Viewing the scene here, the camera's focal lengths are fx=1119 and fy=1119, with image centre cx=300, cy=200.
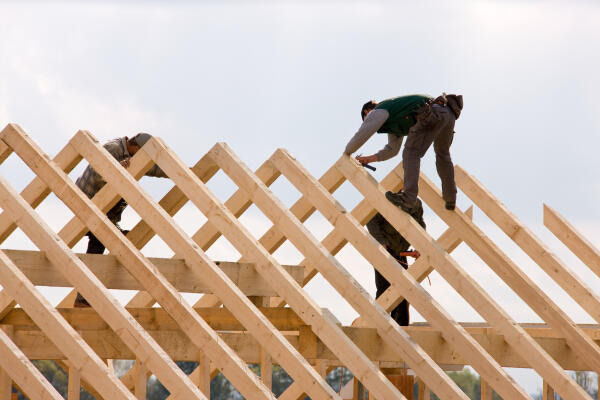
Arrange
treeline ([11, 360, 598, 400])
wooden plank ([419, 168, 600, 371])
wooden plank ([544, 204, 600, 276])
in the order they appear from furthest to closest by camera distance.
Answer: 1. treeline ([11, 360, 598, 400])
2. wooden plank ([544, 204, 600, 276])
3. wooden plank ([419, 168, 600, 371])

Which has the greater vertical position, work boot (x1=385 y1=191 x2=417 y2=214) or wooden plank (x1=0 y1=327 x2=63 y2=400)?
work boot (x1=385 y1=191 x2=417 y2=214)

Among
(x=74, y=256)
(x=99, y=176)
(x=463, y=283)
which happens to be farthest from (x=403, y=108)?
(x=74, y=256)

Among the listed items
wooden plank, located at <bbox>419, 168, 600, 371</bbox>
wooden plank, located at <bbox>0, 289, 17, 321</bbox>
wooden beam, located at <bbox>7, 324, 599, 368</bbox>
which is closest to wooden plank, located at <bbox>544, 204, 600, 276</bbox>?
wooden plank, located at <bbox>419, 168, 600, 371</bbox>

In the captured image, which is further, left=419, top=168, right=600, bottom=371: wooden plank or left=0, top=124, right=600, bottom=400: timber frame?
left=419, top=168, right=600, bottom=371: wooden plank

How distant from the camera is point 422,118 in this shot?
9.27 metres

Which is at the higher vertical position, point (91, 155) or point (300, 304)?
point (91, 155)

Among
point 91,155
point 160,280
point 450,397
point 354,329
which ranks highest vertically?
point 91,155

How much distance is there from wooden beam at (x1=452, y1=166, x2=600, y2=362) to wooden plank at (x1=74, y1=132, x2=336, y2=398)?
8.99 feet

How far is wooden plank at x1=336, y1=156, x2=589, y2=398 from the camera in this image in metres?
8.59

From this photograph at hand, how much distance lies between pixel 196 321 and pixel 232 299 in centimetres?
42

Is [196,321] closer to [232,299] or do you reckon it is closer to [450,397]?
[232,299]

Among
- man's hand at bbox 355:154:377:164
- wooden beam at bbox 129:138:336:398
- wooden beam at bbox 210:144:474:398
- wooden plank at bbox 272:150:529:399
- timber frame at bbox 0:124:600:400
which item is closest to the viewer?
timber frame at bbox 0:124:600:400

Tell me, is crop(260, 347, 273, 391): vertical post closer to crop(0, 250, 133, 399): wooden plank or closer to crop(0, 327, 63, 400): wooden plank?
crop(0, 250, 133, 399): wooden plank

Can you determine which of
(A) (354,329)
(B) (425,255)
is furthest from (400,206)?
(A) (354,329)
